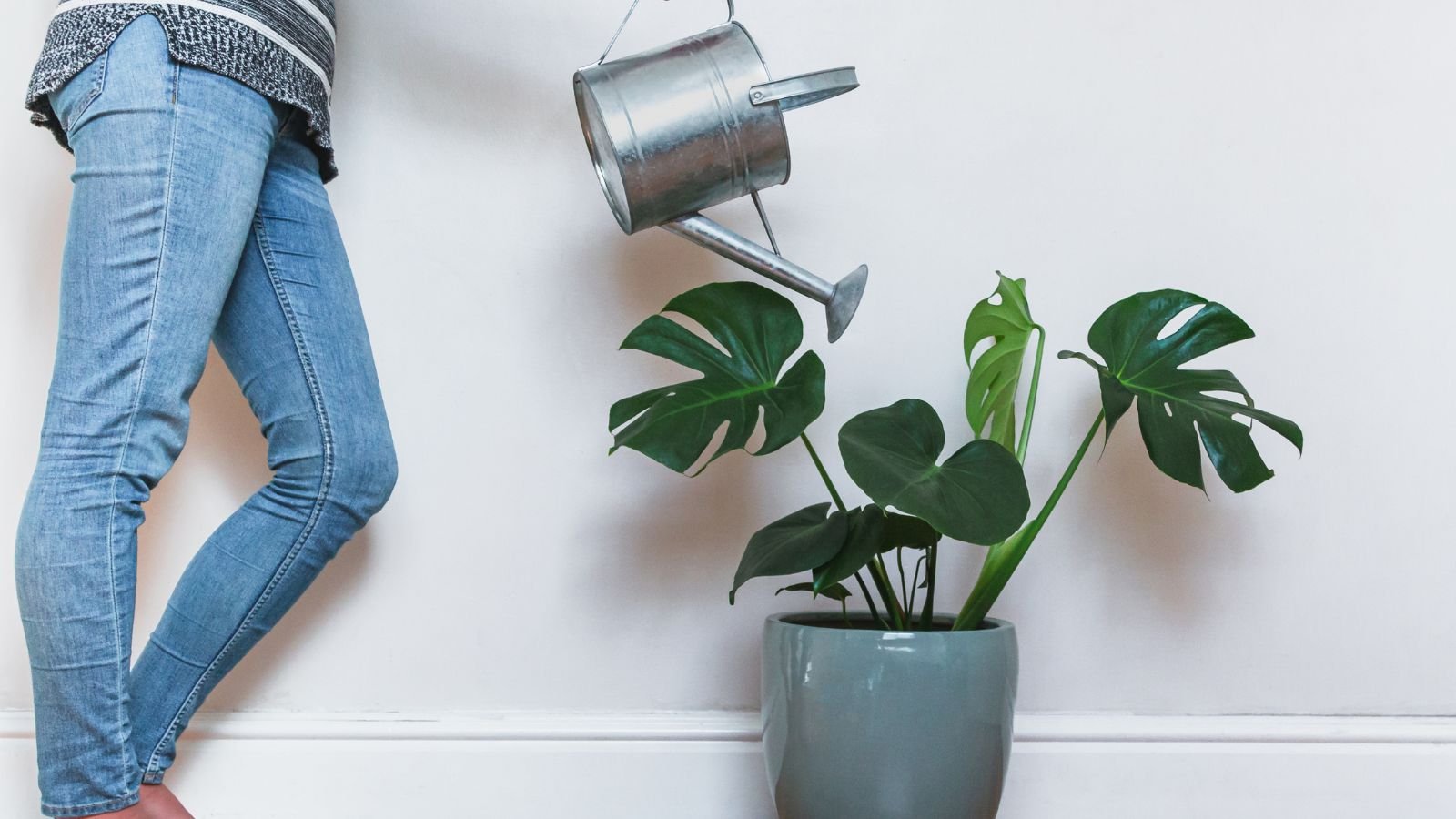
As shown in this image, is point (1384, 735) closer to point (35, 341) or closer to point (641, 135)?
point (641, 135)

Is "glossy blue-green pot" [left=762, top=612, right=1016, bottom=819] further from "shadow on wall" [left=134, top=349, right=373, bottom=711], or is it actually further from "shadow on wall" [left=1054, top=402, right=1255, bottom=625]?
"shadow on wall" [left=134, top=349, right=373, bottom=711]

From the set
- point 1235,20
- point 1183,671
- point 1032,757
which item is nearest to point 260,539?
point 1032,757

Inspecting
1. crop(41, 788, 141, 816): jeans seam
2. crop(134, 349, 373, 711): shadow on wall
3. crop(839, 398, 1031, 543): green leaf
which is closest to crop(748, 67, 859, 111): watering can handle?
crop(839, 398, 1031, 543): green leaf

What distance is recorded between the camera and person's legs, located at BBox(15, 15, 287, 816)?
80cm

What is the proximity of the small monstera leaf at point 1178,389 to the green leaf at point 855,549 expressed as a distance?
0.24 metres

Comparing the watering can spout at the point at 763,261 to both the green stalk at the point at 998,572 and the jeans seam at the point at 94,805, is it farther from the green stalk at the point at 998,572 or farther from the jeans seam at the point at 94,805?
the jeans seam at the point at 94,805

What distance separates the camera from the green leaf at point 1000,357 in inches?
41.3

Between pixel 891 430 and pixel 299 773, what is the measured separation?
797 millimetres

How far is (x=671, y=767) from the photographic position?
116 centimetres

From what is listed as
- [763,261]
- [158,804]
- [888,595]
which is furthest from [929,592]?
[158,804]

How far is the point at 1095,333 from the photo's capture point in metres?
0.98

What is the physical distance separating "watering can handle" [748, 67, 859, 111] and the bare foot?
80 centimetres

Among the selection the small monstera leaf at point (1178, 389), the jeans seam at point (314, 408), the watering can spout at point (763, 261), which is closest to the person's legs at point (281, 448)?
the jeans seam at point (314, 408)

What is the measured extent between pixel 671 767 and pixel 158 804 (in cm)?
52
